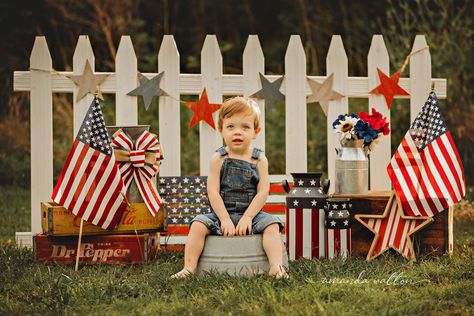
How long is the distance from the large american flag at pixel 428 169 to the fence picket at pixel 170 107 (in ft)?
5.82

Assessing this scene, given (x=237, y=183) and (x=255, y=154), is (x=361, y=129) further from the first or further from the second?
(x=237, y=183)

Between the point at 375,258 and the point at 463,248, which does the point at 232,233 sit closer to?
the point at 375,258

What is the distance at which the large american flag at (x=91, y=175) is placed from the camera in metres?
4.94

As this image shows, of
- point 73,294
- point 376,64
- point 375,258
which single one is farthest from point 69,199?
point 376,64

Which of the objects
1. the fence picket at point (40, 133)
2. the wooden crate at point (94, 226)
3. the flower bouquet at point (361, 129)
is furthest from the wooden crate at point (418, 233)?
the fence picket at point (40, 133)

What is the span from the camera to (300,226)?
507 cm

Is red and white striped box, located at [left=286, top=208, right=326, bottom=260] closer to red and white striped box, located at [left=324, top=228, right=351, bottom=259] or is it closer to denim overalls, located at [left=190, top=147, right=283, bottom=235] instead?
red and white striped box, located at [left=324, top=228, right=351, bottom=259]

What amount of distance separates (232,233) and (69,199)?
50.0 inches

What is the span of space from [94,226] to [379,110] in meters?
2.62

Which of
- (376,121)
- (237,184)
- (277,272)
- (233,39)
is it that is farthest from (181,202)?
(233,39)

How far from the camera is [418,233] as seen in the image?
511cm

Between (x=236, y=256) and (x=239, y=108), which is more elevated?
(x=239, y=108)

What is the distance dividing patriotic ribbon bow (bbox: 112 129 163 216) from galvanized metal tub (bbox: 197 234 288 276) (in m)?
0.99

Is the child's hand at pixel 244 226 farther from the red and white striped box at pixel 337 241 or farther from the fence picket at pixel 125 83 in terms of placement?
the fence picket at pixel 125 83
